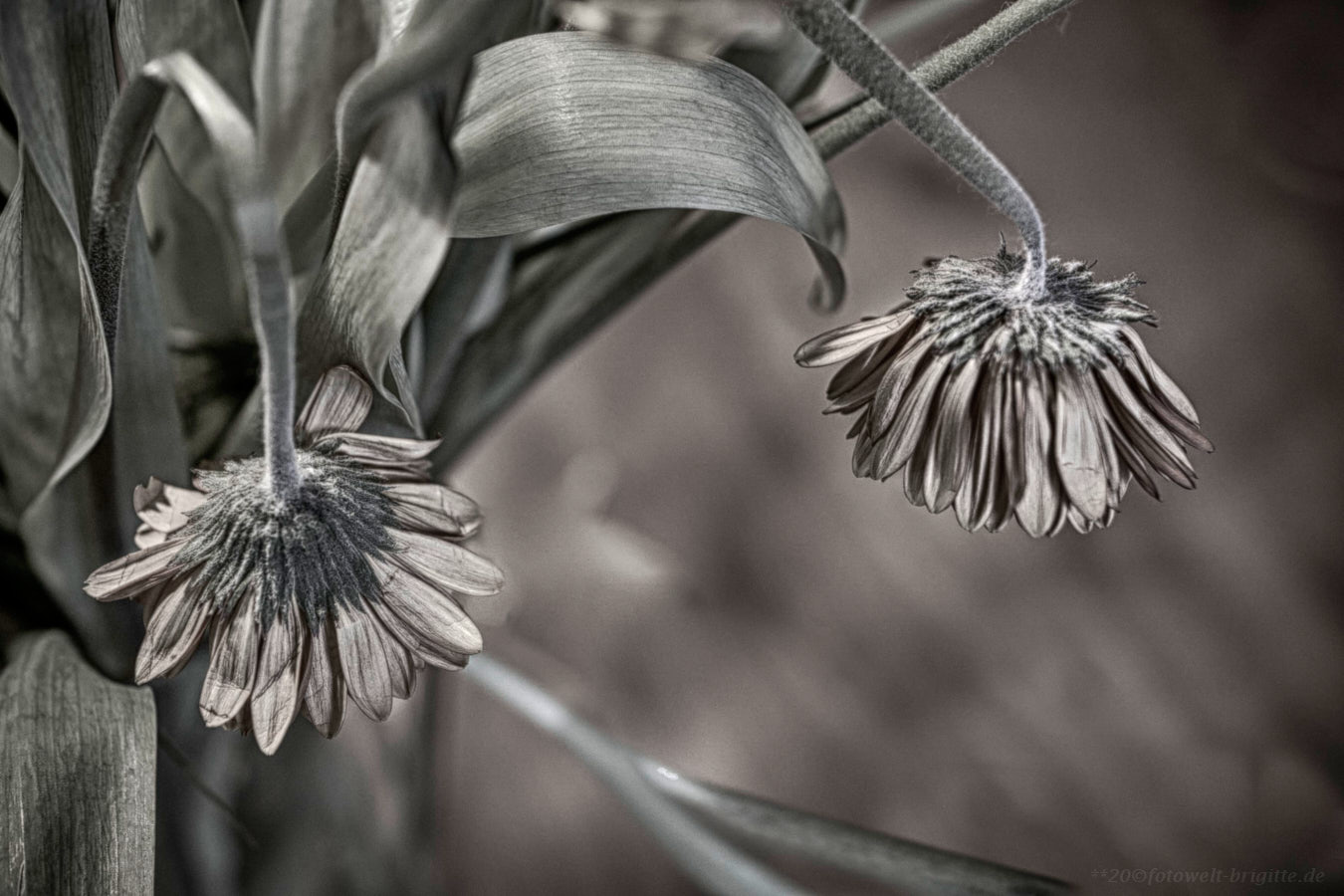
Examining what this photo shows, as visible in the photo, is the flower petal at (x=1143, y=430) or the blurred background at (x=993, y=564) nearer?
the flower petal at (x=1143, y=430)

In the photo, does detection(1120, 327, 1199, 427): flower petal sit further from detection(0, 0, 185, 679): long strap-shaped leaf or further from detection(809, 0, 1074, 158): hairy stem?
detection(0, 0, 185, 679): long strap-shaped leaf

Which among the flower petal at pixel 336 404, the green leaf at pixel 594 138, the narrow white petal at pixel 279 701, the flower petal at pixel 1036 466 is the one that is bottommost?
the narrow white petal at pixel 279 701

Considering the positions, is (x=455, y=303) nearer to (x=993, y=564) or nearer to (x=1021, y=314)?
(x=1021, y=314)

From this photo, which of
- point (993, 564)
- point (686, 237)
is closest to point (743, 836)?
point (686, 237)

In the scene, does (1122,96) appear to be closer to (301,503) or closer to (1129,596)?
(1129,596)

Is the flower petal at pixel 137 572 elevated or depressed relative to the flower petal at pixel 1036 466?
depressed

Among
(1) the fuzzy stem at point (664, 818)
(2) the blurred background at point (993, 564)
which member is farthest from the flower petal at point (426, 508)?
(2) the blurred background at point (993, 564)

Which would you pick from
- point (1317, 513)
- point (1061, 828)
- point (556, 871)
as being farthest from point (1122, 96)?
point (556, 871)

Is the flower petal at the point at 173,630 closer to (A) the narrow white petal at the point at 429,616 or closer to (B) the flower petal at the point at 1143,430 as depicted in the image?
(A) the narrow white petal at the point at 429,616
